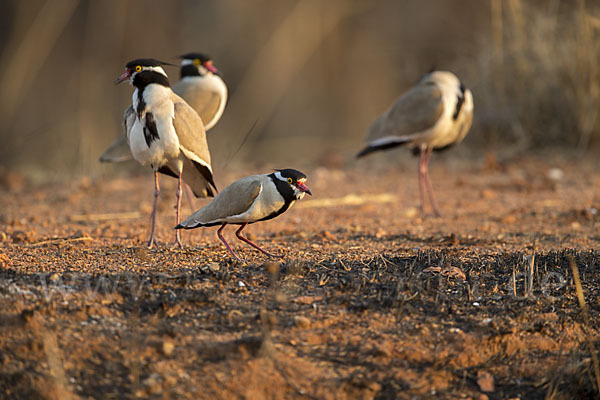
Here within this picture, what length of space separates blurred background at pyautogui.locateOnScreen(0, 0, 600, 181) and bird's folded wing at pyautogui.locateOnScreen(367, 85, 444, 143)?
2243mm

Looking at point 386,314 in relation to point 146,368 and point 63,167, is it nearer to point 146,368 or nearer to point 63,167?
point 146,368

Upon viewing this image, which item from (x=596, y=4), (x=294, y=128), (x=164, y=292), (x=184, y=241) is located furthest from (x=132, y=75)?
(x=294, y=128)

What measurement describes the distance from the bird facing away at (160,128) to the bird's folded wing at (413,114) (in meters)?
2.63

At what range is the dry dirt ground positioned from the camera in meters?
3.21

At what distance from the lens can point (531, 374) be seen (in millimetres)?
3441

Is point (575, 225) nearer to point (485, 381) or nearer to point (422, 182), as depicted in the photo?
point (422, 182)

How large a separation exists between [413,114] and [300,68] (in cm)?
925

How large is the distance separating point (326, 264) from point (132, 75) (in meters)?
1.98

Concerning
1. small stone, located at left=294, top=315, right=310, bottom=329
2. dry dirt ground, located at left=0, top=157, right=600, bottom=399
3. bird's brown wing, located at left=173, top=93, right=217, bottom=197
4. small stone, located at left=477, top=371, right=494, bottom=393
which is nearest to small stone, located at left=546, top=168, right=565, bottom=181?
dry dirt ground, located at left=0, top=157, right=600, bottom=399

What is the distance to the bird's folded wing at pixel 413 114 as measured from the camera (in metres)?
7.08

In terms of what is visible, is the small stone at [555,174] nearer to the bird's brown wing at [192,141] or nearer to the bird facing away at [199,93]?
the bird facing away at [199,93]

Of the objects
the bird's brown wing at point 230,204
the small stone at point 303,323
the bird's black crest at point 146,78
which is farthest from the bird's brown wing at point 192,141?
the small stone at point 303,323

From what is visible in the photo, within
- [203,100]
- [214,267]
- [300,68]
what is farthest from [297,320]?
[300,68]

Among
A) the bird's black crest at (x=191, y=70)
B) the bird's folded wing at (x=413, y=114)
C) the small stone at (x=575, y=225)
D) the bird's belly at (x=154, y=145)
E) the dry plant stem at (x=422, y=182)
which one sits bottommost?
the small stone at (x=575, y=225)
